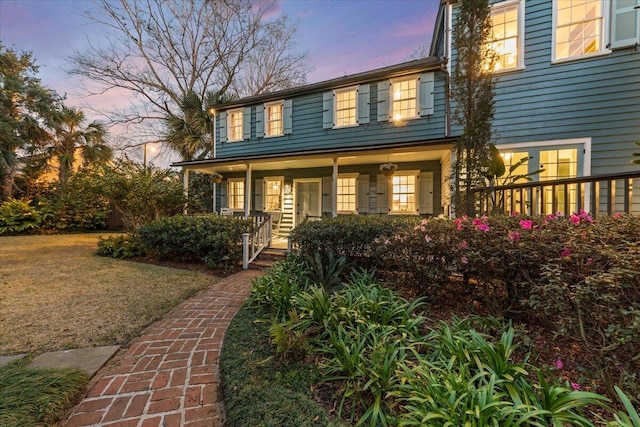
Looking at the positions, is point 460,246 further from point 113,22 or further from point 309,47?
point 113,22

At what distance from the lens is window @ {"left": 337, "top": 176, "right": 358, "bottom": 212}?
9016mm

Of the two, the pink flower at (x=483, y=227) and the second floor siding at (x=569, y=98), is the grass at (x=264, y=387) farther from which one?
the second floor siding at (x=569, y=98)

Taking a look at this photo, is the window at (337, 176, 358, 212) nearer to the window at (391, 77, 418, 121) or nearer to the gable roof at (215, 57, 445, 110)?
the window at (391, 77, 418, 121)

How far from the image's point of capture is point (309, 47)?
54.5 feet

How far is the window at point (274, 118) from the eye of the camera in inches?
400

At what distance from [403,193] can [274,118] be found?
5552 mm

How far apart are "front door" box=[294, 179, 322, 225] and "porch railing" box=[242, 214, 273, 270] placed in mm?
2434

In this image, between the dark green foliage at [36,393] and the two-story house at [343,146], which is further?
the two-story house at [343,146]

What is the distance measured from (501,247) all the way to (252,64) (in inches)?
746

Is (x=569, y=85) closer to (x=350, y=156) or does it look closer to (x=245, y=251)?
(x=350, y=156)

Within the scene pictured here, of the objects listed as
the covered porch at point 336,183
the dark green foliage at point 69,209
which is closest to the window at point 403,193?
the covered porch at point 336,183

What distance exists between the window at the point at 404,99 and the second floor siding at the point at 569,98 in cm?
206

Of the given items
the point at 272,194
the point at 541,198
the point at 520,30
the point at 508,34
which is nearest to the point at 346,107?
the point at 272,194

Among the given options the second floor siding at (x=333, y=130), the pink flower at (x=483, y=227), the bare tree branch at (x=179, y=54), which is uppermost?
the bare tree branch at (x=179, y=54)
